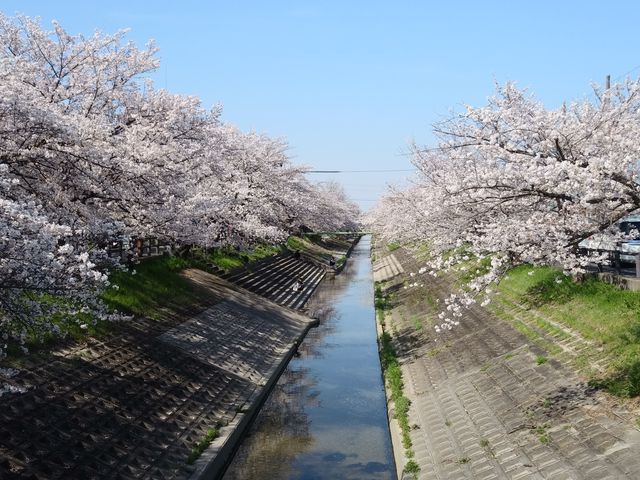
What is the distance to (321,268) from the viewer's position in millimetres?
67062

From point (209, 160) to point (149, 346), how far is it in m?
10.1

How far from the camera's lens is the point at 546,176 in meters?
10.8

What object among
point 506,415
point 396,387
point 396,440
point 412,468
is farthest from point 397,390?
point 412,468

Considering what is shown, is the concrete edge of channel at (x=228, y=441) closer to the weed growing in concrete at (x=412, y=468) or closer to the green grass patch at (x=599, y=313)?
the weed growing in concrete at (x=412, y=468)

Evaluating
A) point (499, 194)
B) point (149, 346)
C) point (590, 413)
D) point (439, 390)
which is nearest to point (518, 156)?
point (499, 194)

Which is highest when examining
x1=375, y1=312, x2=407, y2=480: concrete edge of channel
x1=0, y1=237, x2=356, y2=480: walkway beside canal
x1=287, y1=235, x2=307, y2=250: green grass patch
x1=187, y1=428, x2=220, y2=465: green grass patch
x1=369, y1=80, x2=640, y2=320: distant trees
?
x1=369, y1=80, x2=640, y2=320: distant trees

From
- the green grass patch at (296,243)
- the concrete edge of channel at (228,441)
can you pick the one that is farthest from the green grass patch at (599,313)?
the green grass patch at (296,243)

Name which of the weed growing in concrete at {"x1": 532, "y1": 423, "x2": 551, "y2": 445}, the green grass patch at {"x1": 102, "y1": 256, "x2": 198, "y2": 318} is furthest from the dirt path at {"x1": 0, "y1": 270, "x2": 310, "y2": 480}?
the weed growing in concrete at {"x1": 532, "y1": 423, "x2": 551, "y2": 445}

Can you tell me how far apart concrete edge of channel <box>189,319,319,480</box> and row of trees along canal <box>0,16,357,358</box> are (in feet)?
14.4

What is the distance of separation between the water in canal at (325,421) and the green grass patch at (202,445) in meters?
0.94

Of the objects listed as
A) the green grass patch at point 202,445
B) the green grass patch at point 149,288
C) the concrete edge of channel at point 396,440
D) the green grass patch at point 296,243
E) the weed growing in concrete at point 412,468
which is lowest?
the concrete edge of channel at point 396,440

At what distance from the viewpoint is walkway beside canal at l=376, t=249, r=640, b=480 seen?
1177 centimetres

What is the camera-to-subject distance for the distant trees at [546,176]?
36.1 ft

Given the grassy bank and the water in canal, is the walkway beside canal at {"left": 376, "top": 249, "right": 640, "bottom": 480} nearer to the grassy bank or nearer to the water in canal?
the grassy bank
